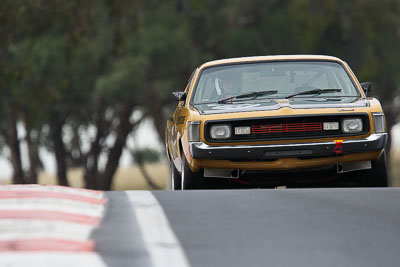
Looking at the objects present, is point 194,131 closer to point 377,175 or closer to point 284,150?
point 284,150

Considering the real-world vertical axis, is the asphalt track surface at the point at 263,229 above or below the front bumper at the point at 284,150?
above

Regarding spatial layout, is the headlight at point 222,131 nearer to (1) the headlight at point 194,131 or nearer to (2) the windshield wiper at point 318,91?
(1) the headlight at point 194,131

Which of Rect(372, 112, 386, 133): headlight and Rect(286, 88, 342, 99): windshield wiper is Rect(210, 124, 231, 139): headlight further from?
Rect(372, 112, 386, 133): headlight

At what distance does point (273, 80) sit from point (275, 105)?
1.09 m

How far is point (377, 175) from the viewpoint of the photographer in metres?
10.2

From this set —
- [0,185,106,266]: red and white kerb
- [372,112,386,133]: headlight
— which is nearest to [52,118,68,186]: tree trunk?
[372,112,386,133]: headlight

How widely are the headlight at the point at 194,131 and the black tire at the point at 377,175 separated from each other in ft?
6.07

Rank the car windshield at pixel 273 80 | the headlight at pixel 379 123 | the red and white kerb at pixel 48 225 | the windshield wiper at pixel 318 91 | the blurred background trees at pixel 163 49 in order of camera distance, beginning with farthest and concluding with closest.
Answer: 1. the blurred background trees at pixel 163 49
2. the car windshield at pixel 273 80
3. the windshield wiper at pixel 318 91
4. the headlight at pixel 379 123
5. the red and white kerb at pixel 48 225

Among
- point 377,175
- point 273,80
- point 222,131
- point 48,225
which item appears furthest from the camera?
point 273,80

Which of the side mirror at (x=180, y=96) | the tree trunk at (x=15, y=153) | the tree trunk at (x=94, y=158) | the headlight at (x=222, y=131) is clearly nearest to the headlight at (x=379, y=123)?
the headlight at (x=222, y=131)

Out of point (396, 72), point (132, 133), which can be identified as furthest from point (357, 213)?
point (132, 133)

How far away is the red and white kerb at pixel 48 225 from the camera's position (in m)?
5.13

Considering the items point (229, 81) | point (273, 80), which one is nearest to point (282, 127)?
point (273, 80)

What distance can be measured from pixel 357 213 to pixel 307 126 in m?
2.94
